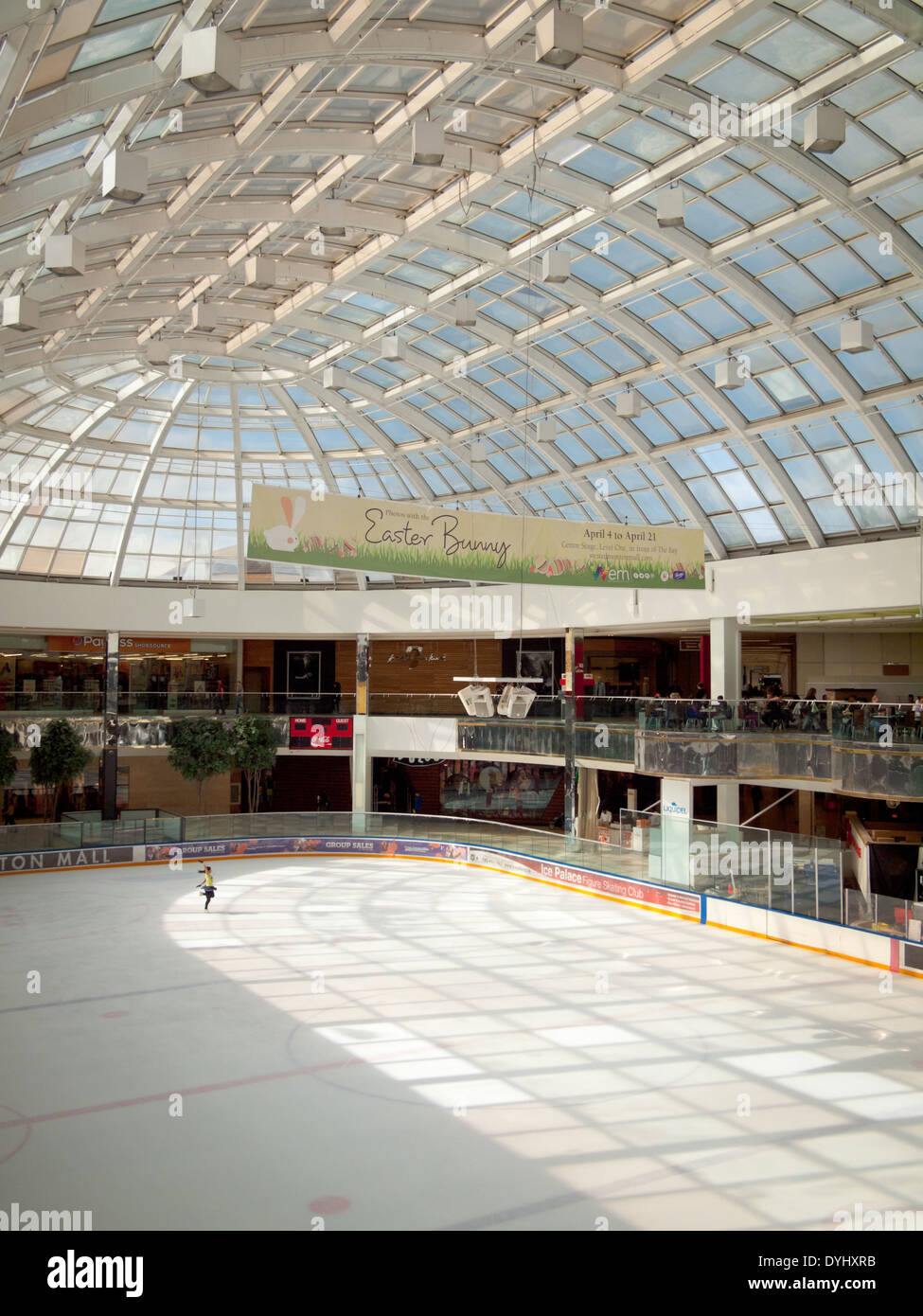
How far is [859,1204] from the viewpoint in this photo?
35.9 ft

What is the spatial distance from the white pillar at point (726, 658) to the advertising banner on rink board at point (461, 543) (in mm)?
8150

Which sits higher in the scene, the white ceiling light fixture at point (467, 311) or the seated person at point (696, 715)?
the white ceiling light fixture at point (467, 311)

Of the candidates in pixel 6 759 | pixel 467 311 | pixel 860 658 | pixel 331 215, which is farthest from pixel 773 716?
pixel 6 759

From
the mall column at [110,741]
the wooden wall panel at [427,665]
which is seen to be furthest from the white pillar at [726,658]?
the mall column at [110,741]

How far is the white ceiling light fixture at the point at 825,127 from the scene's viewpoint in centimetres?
1310

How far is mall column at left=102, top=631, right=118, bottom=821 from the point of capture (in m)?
38.3

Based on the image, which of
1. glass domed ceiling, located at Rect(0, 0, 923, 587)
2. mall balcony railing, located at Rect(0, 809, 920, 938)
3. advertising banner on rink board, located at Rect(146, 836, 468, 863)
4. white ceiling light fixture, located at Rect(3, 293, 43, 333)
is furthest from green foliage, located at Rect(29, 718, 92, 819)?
white ceiling light fixture, located at Rect(3, 293, 43, 333)

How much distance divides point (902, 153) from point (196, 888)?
25506 mm

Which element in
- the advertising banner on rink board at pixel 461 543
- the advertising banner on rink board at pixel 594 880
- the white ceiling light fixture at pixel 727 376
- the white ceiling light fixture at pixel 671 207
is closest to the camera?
the white ceiling light fixture at pixel 671 207

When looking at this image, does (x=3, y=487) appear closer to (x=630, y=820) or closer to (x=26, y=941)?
(x=26, y=941)

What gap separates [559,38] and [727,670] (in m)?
20.3

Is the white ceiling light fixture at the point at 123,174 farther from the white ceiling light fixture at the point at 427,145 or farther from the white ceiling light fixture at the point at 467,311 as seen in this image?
the white ceiling light fixture at the point at 467,311

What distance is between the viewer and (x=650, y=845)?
27.5 m

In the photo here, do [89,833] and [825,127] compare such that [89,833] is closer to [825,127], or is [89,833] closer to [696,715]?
[696,715]
